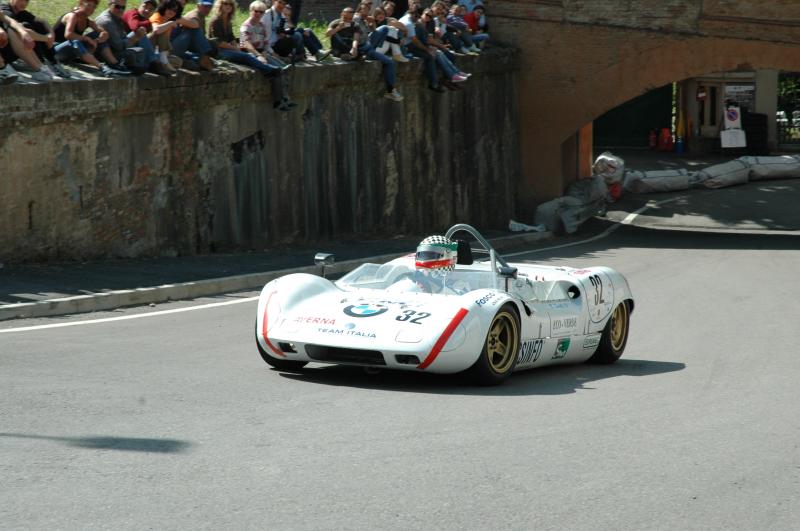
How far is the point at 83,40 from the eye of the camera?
65.3 ft

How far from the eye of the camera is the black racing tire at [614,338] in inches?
536

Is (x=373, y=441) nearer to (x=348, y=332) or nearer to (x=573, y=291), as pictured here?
(x=348, y=332)

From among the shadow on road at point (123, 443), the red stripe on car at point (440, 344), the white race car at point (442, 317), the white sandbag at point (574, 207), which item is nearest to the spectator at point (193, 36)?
the white race car at point (442, 317)

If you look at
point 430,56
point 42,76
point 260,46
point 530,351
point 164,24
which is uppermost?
point 164,24

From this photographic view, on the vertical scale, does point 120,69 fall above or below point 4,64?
below

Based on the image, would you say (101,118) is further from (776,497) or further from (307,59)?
(776,497)

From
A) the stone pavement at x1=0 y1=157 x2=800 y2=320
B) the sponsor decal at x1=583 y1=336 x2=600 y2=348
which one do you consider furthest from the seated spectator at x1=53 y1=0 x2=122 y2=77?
the sponsor decal at x1=583 y1=336 x2=600 y2=348

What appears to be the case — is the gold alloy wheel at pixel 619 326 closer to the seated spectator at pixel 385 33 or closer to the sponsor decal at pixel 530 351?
the sponsor decal at pixel 530 351

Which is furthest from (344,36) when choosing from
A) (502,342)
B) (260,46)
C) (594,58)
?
(502,342)

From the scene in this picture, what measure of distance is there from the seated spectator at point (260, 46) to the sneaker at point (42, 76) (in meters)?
4.26

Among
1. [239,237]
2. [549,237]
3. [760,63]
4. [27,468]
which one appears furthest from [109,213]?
[760,63]

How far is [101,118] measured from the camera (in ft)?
67.1

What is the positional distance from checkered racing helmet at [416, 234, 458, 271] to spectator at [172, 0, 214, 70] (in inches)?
405

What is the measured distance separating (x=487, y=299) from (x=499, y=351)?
45 cm
